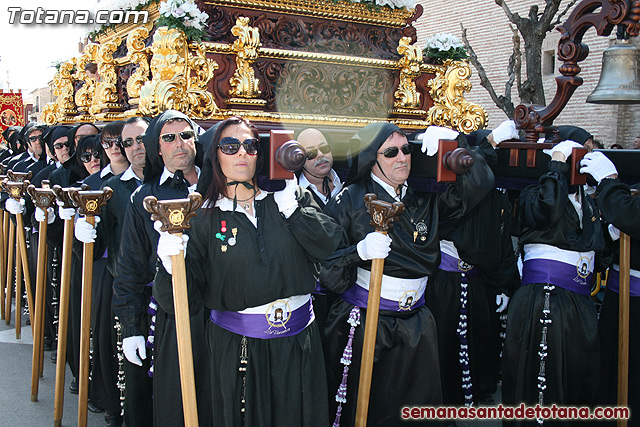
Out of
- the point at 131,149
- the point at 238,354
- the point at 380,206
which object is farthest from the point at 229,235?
the point at 131,149

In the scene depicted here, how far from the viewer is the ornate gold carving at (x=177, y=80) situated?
460 centimetres

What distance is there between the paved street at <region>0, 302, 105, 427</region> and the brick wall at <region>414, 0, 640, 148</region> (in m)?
10.5

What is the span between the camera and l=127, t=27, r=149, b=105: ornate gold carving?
16.9 feet

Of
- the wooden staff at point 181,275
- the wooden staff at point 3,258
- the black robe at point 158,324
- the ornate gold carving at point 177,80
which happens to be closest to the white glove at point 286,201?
the wooden staff at point 181,275

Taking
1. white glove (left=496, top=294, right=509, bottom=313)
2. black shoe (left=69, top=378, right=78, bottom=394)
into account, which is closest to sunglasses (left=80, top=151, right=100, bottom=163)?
black shoe (left=69, top=378, right=78, bottom=394)

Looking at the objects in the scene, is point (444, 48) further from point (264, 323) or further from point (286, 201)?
point (264, 323)

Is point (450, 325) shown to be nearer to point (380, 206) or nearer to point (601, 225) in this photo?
point (601, 225)

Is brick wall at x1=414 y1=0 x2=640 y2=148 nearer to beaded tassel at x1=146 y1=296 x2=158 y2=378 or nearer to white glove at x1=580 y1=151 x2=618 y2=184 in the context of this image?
white glove at x1=580 y1=151 x2=618 y2=184

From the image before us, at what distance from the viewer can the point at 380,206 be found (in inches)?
122

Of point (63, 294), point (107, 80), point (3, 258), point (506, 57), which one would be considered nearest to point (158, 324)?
point (63, 294)

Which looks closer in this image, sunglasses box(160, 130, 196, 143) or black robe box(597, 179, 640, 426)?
black robe box(597, 179, 640, 426)

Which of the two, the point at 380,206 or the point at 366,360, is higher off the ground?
the point at 380,206

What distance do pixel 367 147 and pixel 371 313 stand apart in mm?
975

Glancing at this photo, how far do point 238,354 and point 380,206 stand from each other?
0.99 meters
